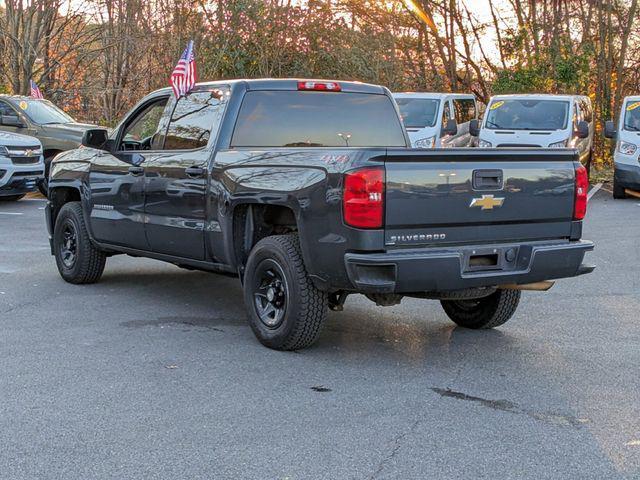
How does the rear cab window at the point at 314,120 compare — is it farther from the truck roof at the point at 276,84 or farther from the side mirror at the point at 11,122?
the side mirror at the point at 11,122

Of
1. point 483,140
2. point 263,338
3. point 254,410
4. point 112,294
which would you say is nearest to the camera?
point 254,410

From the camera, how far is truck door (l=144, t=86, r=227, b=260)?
23.5ft

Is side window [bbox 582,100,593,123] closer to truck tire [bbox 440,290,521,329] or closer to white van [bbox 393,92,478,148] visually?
white van [bbox 393,92,478,148]

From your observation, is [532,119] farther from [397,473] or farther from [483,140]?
[397,473]

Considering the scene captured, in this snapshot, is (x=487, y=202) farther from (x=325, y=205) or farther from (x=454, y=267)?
(x=325, y=205)

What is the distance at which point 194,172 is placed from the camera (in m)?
7.14

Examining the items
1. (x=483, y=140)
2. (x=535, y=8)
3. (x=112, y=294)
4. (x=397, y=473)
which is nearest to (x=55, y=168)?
(x=112, y=294)

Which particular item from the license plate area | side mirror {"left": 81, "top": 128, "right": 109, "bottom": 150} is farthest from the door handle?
the license plate area

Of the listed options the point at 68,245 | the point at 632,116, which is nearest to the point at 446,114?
the point at 632,116

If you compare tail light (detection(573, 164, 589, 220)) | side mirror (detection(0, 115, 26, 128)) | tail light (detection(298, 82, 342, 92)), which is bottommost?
side mirror (detection(0, 115, 26, 128))

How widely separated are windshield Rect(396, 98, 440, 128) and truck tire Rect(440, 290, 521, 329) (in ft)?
42.0

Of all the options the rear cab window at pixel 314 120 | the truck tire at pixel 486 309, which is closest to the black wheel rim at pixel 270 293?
the rear cab window at pixel 314 120

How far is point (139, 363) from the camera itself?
6.08 m

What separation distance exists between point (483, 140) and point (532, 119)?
3.89 ft
